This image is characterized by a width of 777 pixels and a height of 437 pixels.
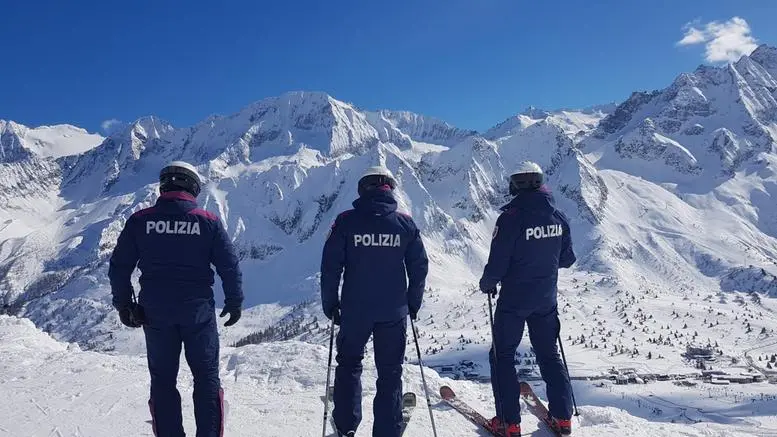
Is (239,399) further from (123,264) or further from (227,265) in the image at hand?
(123,264)

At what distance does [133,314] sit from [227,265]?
1.39 meters

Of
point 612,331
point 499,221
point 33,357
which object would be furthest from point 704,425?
point 612,331

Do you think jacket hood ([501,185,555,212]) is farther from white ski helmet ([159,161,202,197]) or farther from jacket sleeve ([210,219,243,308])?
white ski helmet ([159,161,202,197])

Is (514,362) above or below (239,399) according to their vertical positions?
above

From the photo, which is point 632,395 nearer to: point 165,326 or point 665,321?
point 165,326

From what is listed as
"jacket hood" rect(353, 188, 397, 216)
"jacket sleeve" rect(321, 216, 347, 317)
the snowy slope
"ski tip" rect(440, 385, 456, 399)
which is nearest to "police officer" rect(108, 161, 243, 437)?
the snowy slope

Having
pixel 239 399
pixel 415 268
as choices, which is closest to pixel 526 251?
pixel 415 268

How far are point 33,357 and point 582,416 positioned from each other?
13.3 m

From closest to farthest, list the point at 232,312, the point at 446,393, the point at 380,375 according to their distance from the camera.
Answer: the point at 232,312 < the point at 380,375 < the point at 446,393

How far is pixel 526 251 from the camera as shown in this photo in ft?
29.8

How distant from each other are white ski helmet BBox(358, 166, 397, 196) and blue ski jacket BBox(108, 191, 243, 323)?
218 cm

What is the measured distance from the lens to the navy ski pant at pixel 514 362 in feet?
30.2

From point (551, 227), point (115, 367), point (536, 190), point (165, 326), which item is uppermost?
point (536, 190)

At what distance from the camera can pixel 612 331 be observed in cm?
16900
